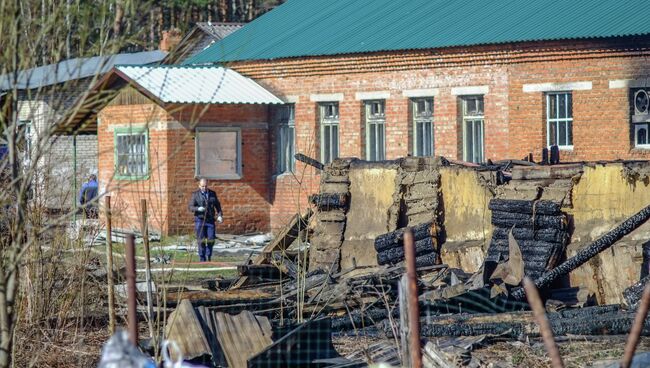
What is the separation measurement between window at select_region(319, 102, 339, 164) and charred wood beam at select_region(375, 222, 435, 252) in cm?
1164

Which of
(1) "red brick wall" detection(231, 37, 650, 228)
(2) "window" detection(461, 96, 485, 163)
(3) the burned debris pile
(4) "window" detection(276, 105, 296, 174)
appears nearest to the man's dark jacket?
(1) "red brick wall" detection(231, 37, 650, 228)

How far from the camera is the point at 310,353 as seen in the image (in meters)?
10.2

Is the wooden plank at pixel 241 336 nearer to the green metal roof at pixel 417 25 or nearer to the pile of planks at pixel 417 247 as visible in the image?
the pile of planks at pixel 417 247

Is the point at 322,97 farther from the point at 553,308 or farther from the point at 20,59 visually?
the point at 20,59

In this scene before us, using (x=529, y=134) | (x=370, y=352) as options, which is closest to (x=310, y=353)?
(x=370, y=352)

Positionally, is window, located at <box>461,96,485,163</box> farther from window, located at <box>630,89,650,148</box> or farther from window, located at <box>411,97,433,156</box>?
window, located at <box>630,89,650,148</box>

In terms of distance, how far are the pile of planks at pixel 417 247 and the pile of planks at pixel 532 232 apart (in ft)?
3.23

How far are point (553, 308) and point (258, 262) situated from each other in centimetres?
548

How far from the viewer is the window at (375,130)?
2698cm

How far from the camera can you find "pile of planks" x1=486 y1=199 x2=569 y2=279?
1465 cm

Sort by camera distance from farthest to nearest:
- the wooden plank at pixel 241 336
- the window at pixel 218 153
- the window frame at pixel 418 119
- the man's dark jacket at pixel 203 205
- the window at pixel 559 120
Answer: the window at pixel 218 153 → the window frame at pixel 418 119 → the window at pixel 559 120 → the man's dark jacket at pixel 203 205 → the wooden plank at pixel 241 336

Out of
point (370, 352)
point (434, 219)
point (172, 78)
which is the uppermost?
point (172, 78)

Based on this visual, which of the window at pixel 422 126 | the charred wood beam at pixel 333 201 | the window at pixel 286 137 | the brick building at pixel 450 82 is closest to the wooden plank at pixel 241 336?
the charred wood beam at pixel 333 201

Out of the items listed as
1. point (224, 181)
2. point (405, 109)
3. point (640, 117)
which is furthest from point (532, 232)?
point (224, 181)
